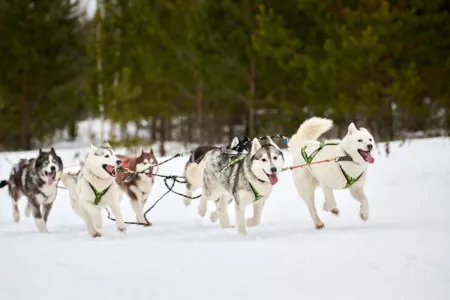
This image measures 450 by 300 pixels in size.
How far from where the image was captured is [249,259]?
16.4ft

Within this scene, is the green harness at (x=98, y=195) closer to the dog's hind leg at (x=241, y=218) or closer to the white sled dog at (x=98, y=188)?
the white sled dog at (x=98, y=188)

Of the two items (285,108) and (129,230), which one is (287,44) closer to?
(285,108)

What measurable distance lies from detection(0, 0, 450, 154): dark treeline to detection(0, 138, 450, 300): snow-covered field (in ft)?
24.0

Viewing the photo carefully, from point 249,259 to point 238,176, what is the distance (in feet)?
4.74

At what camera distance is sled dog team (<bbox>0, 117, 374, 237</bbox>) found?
619 centimetres

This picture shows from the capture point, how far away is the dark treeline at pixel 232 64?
14969 mm

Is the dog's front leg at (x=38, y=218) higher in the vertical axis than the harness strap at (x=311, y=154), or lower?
lower

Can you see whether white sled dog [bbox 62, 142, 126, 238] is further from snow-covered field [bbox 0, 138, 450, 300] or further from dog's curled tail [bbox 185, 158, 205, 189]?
dog's curled tail [bbox 185, 158, 205, 189]

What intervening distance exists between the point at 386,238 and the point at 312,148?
5.35ft

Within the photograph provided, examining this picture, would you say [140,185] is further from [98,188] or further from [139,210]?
[98,188]

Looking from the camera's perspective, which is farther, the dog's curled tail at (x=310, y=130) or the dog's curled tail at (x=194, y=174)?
the dog's curled tail at (x=194, y=174)

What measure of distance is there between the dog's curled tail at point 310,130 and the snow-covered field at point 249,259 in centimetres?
97

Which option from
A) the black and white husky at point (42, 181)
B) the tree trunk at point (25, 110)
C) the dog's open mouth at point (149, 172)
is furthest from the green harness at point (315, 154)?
the tree trunk at point (25, 110)

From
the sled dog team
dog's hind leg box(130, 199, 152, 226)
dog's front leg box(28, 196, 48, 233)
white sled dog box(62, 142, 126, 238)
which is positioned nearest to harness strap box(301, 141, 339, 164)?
the sled dog team
